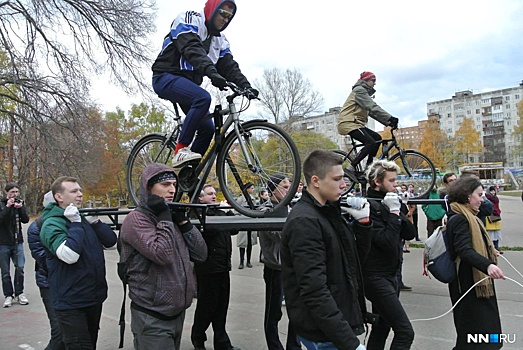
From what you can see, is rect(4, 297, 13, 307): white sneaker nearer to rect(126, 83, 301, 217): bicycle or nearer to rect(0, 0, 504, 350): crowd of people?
rect(0, 0, 504, 350): crowd of people

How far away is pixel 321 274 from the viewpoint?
2459 millimetres

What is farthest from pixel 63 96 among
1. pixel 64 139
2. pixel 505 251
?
pixel 505 251

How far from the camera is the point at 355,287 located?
268 centimetres

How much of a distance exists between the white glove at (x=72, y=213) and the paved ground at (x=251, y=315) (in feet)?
9.04

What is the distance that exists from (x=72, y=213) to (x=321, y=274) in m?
2.40

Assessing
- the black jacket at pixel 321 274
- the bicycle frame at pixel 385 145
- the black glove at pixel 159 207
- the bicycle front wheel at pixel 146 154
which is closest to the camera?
the black jacket at pixel 321 274

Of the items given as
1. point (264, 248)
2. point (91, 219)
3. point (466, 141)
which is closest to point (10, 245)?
point (91, 219)

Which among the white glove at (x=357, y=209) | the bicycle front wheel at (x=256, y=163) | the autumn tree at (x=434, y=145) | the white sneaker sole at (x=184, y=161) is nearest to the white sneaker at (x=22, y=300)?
Answer: the white sneaker sole at (x=184, y=161)

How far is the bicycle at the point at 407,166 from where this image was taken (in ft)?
19.4

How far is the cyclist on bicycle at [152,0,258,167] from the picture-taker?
161 inches

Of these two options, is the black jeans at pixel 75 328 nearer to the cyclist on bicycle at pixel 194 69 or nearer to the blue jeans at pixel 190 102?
the cyclist on bicycle at pixel 194 69

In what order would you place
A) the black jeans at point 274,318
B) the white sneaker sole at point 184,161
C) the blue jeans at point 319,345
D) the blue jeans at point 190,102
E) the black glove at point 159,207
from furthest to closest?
the black jeans at point 274,318 → the white sneaker sole at point 184,161 → the blue jeans at point 190,102 → the black glove at point 159,207 → the blue jeans at point 319,345

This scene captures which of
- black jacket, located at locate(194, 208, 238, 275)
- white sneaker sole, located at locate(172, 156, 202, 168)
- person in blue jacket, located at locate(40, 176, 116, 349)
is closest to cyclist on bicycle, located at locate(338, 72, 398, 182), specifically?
black jacket, located at locate(194, 208, 238, 275)

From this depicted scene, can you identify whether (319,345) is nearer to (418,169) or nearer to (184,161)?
(184,161)
